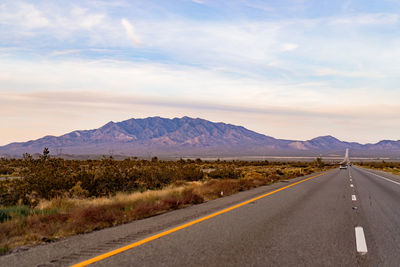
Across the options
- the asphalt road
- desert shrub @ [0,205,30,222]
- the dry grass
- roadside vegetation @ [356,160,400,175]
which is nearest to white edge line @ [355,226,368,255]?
the asphalt road

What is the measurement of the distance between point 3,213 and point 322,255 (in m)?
8.05

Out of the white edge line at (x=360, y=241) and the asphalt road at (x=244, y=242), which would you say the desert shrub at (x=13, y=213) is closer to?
the asphalt road at (x=244, y=242)

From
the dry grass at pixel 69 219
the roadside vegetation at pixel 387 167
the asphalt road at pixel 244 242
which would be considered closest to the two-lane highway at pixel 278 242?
the asphalt road at pixel 244 242

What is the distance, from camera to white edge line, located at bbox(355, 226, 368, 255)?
20.9 feet

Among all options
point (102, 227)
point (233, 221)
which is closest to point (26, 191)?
point (102, 227)

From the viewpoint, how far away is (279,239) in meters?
7.14

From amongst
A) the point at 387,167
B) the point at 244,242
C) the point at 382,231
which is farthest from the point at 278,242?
the point at 387,167

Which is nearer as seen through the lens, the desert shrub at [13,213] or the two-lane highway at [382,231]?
the two-lane highway at [382,231]

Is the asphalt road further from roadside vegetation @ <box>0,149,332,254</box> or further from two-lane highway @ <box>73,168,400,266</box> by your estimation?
roadside vegetation @ <box>0,149,332,254</box>

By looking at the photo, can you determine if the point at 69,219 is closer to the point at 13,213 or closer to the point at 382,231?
the point at 13,213

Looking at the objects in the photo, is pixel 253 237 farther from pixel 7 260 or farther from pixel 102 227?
pixel 7 260

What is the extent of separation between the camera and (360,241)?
278 inches

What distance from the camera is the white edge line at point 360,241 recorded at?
251 inches

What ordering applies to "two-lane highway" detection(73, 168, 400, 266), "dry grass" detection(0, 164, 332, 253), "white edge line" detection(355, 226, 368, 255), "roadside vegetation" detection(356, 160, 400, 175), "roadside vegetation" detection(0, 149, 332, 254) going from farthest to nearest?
"roadside vegetation" detection(356, 160, 400, 175) < "roadside vegetation" detection(0, 149, 332, 254) < "dry grass" detection(0, 164, 332, 253) < "white edge line" detection(355, 226, 368, 255) < "two-lane highway" detection(73, 168, 400, 266)
